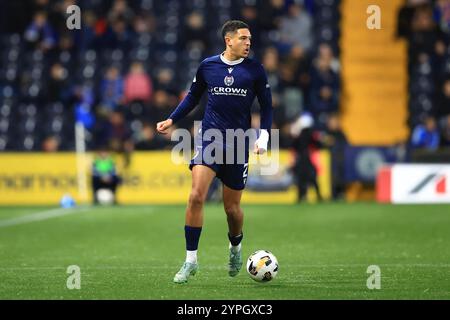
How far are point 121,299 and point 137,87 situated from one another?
17.9 metres

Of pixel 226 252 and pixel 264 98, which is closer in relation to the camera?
pixel 264 98

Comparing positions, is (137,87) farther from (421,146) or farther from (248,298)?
(248,298)

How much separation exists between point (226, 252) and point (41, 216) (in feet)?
26.8

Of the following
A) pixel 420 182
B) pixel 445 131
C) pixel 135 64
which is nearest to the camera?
pixel 420 182

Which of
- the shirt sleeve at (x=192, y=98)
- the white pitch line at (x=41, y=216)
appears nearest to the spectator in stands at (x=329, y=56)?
the white pitch line at (x=41, y=216)

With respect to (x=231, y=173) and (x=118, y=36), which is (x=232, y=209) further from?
(x=118, y=36)

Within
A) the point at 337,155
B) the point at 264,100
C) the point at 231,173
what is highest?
the point at 264,100

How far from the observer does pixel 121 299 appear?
8.77 meters

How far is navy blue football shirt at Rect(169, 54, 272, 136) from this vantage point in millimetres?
10328

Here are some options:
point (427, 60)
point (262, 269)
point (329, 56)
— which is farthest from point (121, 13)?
point (262, 269)

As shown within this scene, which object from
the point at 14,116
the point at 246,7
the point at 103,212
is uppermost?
the point at 246,7

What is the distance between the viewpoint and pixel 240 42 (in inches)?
404
